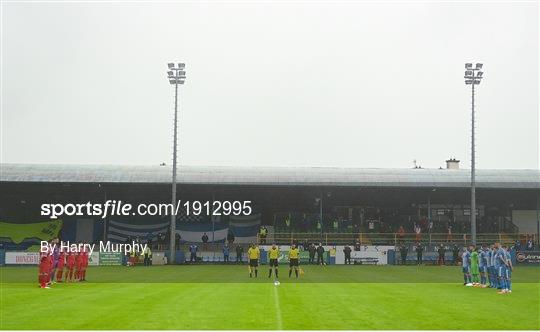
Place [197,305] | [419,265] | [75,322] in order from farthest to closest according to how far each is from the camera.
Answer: [419,265] → [197,305] → [75,322]

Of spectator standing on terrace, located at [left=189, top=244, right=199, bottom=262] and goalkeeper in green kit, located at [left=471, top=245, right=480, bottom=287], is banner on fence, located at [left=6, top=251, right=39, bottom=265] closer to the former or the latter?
spectator standing on terrace, located at [left=189, top=244, right=199, bottom=262]

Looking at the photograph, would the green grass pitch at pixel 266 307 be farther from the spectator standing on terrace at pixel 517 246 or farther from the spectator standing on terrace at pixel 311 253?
the spectator standing on terrace at pixel 517 246

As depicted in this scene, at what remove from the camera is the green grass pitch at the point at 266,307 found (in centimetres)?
1566

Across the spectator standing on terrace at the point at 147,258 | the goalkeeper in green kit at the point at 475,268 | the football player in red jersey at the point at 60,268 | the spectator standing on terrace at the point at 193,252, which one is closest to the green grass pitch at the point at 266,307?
the goalkeeper in green kit at the point at 475,268

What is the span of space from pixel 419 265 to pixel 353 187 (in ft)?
31.7

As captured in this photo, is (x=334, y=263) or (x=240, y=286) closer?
(x=240, y=286)

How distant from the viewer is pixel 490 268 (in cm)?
2702

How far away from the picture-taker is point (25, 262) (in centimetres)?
5012

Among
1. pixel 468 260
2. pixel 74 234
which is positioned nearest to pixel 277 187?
pixel 74 234

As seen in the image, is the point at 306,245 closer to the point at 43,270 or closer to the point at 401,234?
the point at 401,234

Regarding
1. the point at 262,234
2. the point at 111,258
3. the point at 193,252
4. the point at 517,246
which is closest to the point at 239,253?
the point at 193,252

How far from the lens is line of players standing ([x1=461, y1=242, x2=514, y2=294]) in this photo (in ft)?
82.6

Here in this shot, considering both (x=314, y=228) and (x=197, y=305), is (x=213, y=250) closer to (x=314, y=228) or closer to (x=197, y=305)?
(x=314, y=228)

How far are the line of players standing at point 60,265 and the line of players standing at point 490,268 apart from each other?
51.6 ft
